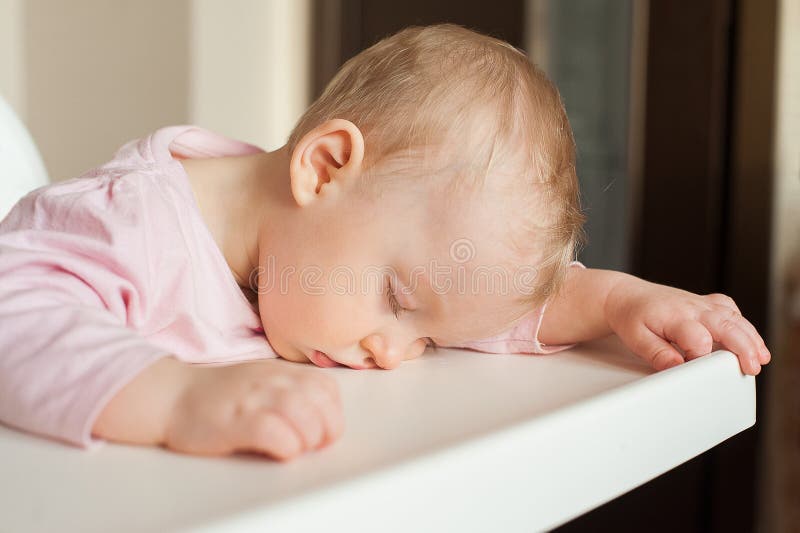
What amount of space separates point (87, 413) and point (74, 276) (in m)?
0.15

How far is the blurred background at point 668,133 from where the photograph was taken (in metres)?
1.56

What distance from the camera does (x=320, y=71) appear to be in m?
2.38

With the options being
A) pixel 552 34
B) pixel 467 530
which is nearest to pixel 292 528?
pixel 467 530

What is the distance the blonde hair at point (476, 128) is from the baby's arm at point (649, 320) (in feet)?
0.09

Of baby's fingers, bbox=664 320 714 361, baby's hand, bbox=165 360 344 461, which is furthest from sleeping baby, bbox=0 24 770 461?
baby's hand, bbox=165 360 344 461

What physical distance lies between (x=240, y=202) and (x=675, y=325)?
0.35 m

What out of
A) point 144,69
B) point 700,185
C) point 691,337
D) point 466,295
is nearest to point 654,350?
point 691,337

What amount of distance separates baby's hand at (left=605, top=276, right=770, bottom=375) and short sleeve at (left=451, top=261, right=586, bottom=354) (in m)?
0.06

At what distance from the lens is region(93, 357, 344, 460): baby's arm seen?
378 mm

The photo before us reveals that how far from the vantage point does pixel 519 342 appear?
677 millimetres

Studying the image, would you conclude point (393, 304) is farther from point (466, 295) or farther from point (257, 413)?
point (257, 413)

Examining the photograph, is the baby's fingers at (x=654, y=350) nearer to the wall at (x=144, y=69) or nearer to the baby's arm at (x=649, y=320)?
the baby's arm at (x=649, y=320)

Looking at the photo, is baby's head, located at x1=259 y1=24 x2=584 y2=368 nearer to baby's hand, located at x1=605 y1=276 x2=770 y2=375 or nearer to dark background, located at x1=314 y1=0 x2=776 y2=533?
baby's hand, located at x1=605 y1=276 x2=770 y2=375

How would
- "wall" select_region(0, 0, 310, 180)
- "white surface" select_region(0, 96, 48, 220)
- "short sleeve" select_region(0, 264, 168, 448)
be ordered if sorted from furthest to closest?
A: 1. "wall" select_region(0, 0, 310, 180)
2. "white surface" select_region(0, 96, 48, 220)
3. "short sleeve" select_region(0, 264, 168, 448)
